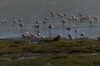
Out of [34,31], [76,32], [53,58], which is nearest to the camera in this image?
[53,58]

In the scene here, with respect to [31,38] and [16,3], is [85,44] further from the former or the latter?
[16,3]

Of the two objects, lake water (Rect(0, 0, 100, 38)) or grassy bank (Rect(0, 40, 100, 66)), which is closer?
grassy bank (Rect(0, 40, 100, 66))

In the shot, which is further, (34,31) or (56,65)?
(34,31)

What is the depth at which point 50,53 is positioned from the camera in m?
17.3

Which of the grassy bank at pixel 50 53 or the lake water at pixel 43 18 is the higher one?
the lake water at pixel 43 18

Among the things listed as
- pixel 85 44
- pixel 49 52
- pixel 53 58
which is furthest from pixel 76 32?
pixel 53 58

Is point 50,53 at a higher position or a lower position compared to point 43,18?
lower

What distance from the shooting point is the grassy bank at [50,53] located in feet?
48.0

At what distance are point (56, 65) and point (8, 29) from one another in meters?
14.8

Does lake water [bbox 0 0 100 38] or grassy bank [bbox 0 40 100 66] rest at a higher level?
lake water [bbox 0 0 100 38]

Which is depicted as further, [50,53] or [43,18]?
[43,18]

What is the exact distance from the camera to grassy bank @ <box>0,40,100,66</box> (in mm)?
14641

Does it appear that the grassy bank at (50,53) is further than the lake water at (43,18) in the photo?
No

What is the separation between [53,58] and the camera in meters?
15.4
